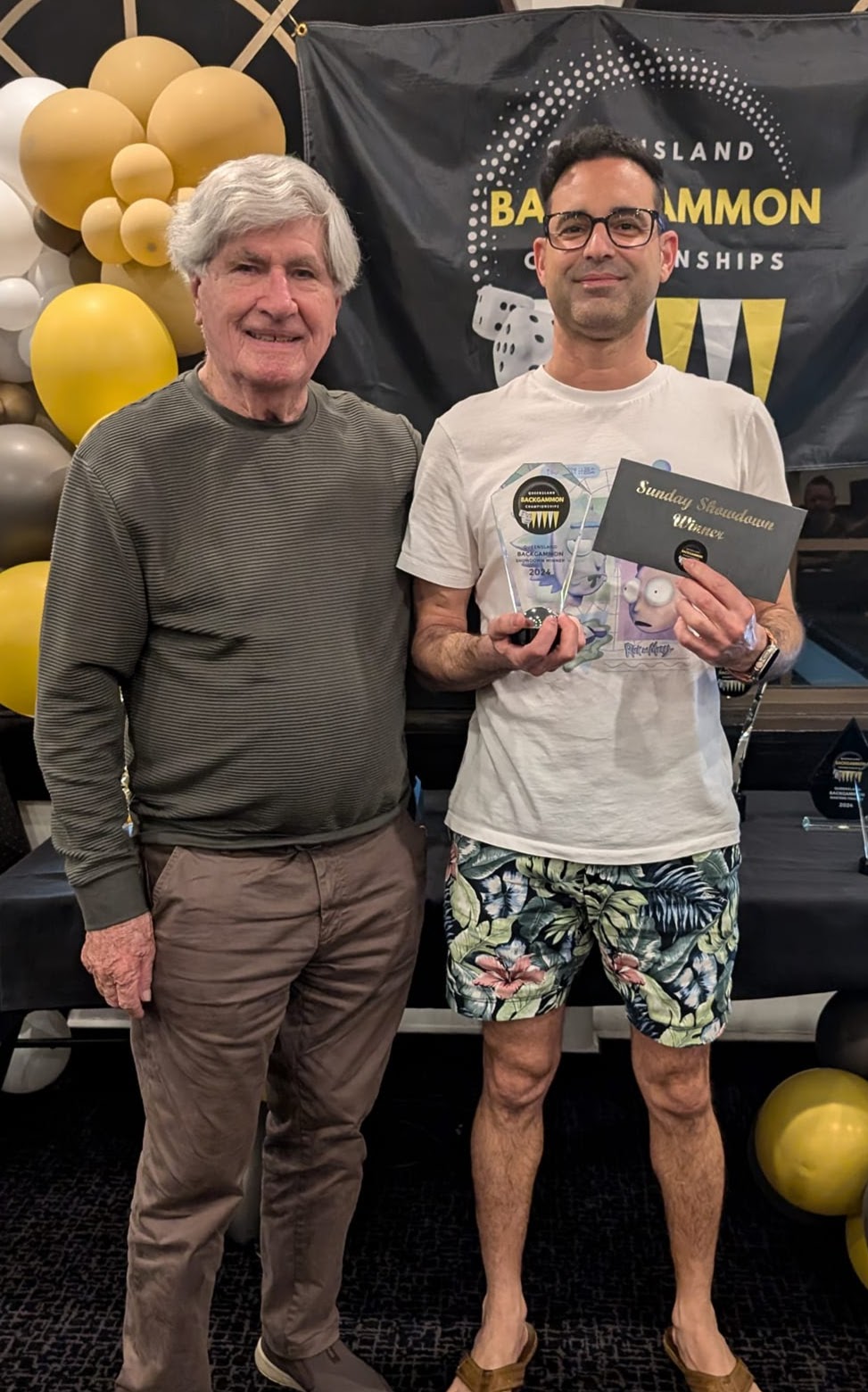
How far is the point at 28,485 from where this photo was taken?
1.92m

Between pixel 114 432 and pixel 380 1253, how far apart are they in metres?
1.50

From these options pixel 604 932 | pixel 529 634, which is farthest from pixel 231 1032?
pixel 529 634

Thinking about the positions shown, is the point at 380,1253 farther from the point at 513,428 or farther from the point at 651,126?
the point at 651,126

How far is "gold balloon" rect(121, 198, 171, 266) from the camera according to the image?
182cm

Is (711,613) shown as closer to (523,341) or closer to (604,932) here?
(604,932)

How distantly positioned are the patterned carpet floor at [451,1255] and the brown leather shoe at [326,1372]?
6cm

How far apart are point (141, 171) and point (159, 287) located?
200 mm

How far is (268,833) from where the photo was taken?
133 cm

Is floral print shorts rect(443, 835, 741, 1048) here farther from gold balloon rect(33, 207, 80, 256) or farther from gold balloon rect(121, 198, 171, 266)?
gold balloon rect(33, 207, 80, 256)

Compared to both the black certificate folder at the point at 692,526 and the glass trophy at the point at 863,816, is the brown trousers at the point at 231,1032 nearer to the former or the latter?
the black certificate folder at the point at 692,526

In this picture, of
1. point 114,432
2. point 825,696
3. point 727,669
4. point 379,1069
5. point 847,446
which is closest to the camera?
point 114,432

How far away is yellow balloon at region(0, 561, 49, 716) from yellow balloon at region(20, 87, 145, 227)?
0.69 metres

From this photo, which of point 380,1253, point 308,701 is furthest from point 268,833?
point 380,1253

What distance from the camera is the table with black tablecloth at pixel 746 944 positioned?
168 cm
